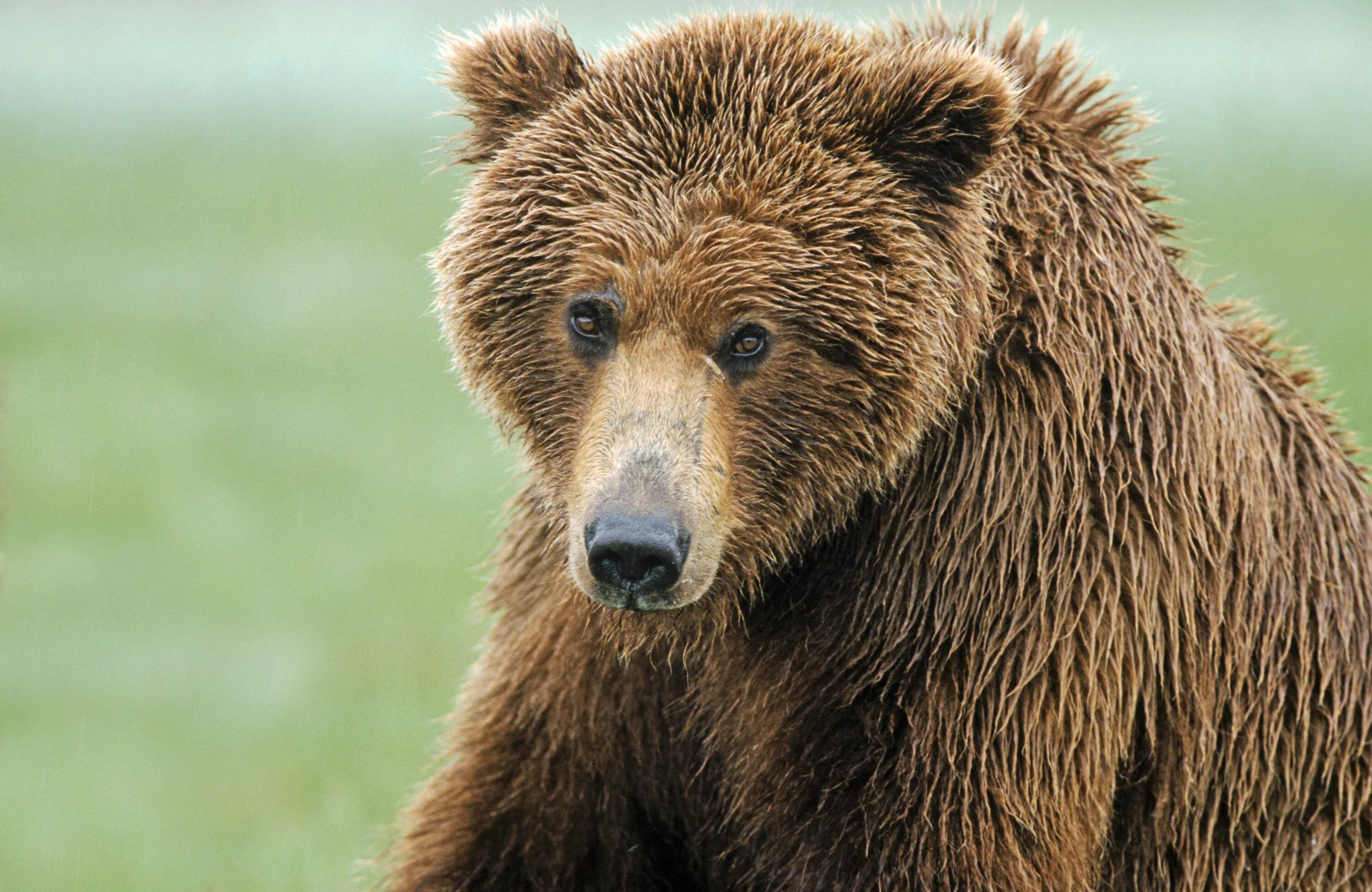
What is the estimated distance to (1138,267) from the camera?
14.5 ft

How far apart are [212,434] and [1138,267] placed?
11.3 m

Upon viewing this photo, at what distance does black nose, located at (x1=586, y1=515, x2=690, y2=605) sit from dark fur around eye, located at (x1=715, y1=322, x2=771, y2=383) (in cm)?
47

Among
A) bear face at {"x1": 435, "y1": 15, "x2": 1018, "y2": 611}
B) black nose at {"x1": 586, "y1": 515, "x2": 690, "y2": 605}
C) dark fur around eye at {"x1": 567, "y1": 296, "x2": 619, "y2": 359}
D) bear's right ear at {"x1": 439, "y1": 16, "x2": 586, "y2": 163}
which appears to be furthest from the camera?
bear's right ear at {"x1": 439, "y1": 16, "x2": 586, "y2": 163}

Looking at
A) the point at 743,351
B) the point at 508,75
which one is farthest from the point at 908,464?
the point at 508,75

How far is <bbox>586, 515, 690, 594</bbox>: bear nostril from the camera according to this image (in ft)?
12.5

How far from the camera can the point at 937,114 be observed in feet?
13.5

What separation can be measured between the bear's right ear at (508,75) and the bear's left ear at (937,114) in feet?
2.50

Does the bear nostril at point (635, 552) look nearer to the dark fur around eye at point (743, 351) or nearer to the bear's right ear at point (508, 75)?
the dark fur around eye at point (743, 351)

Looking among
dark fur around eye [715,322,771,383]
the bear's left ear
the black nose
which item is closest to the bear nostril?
the black nose

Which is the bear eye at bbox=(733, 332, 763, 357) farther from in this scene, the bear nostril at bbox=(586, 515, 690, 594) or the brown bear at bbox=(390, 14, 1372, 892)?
the bear nostril at bbox=(586, 515, 690, 594)

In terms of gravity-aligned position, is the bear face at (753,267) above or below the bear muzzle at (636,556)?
above

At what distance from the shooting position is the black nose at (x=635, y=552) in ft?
12.5

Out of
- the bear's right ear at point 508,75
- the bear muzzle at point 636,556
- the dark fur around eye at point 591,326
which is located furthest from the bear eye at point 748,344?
the bear's right ear at point 508,75

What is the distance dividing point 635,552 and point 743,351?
613 millimetres
